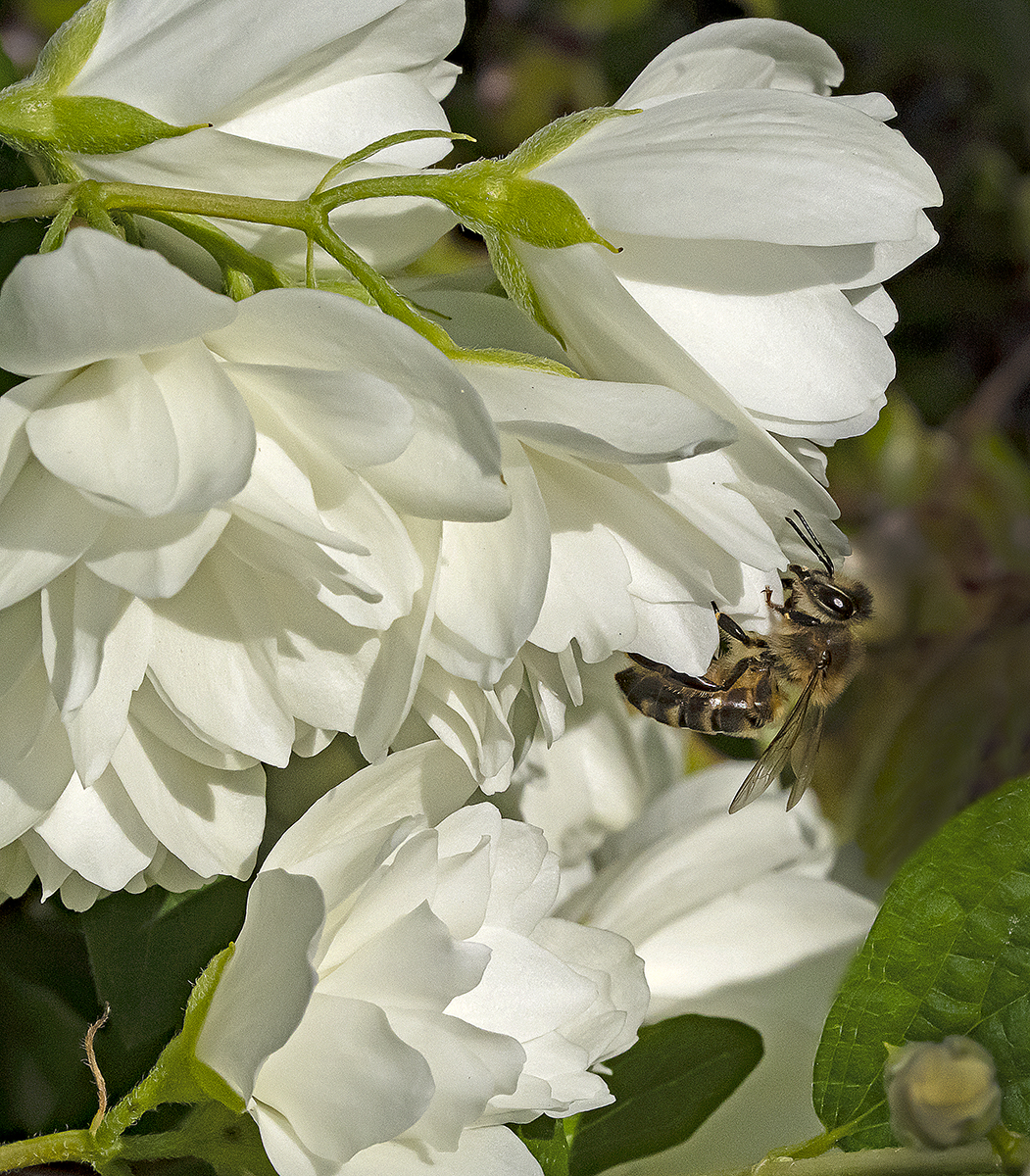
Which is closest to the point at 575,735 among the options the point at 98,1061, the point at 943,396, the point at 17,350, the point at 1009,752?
the point at 98,1061

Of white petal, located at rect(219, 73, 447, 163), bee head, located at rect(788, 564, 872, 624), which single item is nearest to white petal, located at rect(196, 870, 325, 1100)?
white petal, located at rect(219, 73, 447, 163)

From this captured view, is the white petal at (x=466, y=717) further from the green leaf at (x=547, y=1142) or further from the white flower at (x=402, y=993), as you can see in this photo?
the green leaf at (x=547, y=1142)

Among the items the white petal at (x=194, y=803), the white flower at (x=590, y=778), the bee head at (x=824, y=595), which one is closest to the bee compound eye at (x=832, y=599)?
the bee head at (x=824, y=595)

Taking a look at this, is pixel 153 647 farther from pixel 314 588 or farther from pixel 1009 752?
pixel 1009 752

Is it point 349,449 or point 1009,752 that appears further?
point 1009,752

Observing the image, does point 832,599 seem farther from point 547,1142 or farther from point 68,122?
point 68,122

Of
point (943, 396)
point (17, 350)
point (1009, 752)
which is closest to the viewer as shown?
point (17, 350)

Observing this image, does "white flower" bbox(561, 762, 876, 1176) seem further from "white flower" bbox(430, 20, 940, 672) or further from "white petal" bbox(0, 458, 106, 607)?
"white petal" bbox(0, 458, 106, 607)
